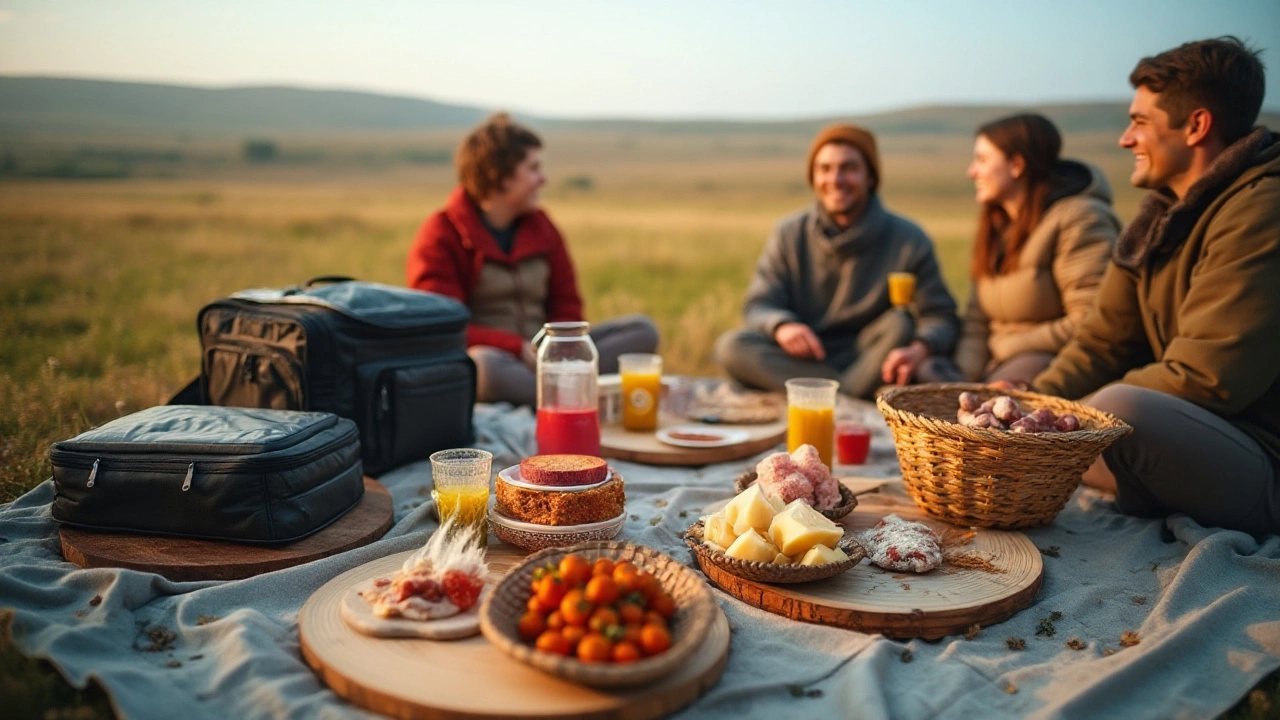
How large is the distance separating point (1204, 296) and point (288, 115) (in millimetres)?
53299

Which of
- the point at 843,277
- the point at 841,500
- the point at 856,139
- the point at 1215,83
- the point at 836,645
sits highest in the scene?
the point at 1215,83

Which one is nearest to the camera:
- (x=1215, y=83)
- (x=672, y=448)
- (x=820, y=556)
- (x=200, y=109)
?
(x=820, y=556)

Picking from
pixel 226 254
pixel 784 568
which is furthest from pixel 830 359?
pixel 226 254

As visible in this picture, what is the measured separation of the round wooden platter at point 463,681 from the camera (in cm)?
215

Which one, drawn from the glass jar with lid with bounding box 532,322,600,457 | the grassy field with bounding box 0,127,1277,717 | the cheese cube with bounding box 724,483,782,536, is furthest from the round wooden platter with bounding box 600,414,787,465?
the grassy field with bounding box 0,127,1277,717

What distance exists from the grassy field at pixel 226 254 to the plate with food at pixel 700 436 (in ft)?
8.59

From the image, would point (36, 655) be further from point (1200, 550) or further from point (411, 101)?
point (411, 101)

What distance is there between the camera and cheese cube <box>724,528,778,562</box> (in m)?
2.84

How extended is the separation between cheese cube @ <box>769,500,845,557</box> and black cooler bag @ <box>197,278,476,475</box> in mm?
2188

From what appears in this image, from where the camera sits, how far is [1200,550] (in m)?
3.29

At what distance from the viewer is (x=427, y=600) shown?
259cm

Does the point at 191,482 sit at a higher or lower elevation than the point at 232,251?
higher

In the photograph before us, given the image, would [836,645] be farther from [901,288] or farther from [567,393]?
[901,288]

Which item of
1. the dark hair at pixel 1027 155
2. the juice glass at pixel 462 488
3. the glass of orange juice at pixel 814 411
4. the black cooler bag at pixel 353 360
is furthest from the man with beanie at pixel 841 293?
the juice glass at pixel 462 488
